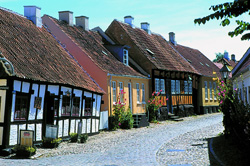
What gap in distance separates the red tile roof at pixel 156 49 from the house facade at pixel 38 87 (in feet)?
28.1

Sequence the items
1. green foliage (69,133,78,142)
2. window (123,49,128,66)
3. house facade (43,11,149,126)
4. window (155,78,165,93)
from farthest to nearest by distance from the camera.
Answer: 1. window (155,78,165,93)
2. window (123,49,128,66)
3. house facade (43,11,149,126)
4. green foliage (69,133,78,142)

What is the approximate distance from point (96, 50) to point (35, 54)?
8006 millimetres

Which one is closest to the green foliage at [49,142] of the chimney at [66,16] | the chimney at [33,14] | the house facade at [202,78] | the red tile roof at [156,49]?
the chimney at [33,14]

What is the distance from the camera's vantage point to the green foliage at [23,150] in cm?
1230

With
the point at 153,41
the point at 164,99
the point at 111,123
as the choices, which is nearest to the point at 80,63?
the point at 111,123

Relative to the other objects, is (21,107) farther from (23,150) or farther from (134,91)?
(134,91)

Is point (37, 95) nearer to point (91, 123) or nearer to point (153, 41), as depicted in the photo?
point (91, 123)

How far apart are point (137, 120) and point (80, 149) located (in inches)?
393

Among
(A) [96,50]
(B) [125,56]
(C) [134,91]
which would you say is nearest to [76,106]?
(A) [96,50]

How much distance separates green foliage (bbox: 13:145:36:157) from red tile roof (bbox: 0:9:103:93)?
2.48 m

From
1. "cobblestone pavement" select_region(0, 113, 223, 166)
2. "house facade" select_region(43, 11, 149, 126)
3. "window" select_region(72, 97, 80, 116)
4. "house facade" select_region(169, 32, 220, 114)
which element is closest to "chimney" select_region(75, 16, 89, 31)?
"house facade" select_region(43, 11, 149, 126)

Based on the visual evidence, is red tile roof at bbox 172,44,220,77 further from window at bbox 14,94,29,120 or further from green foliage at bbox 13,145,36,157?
green foliage at bbox 13,145,36,157

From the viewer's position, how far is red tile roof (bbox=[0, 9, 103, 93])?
47.7ft

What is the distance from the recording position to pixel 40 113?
49.4 ft
